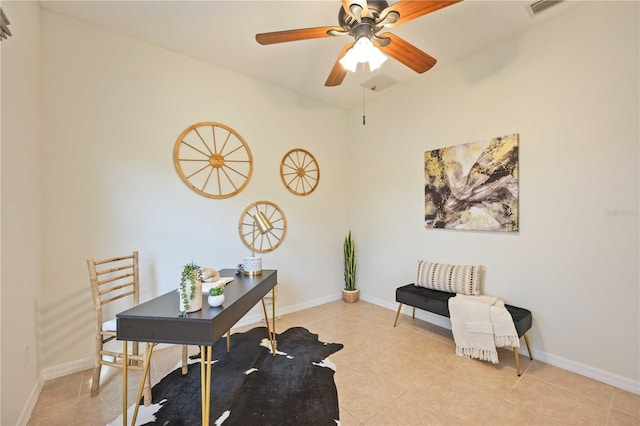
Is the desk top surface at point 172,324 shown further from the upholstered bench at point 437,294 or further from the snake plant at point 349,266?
the snake plant at point 349,266

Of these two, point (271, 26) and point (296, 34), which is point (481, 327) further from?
point (271, 26)

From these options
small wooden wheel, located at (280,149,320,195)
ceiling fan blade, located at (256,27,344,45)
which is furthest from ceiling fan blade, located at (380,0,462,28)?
small wooden wheel, located at (280,149,320,195)

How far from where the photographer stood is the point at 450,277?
116 inches

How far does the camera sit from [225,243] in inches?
125

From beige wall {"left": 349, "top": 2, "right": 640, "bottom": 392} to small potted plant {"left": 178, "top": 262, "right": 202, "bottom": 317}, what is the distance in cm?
270

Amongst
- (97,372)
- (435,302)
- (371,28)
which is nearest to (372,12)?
(371,28)

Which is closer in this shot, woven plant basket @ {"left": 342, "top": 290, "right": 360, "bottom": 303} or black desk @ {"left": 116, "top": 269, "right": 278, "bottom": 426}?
black desk @ {"left": 116, "top": 269, "right": 278, "bottom": 426}

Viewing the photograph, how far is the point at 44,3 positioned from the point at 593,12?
439 centimetres

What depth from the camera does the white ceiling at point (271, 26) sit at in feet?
7.20

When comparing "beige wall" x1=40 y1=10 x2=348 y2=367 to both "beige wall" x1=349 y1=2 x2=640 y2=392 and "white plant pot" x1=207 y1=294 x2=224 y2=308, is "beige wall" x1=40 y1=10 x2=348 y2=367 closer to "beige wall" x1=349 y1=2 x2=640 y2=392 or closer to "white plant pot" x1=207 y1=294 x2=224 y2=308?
"white plant pot" x1=207 y1=294 x2=224 y2=308

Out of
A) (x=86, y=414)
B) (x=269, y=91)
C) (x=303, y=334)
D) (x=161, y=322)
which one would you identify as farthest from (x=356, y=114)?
(x=86, y=414)

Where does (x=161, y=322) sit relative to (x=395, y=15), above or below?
below

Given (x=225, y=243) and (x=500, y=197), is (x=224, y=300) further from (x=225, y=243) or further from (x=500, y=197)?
(x=500, y=197)

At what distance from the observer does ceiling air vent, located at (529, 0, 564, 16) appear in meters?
2.15
